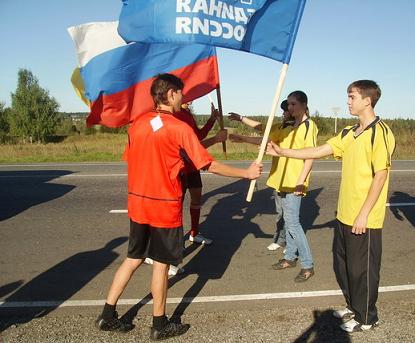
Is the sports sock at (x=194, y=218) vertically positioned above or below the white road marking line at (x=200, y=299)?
above

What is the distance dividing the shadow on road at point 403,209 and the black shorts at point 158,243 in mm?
4797

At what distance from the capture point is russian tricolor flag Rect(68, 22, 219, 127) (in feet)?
13.4

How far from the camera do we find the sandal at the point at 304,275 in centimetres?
447

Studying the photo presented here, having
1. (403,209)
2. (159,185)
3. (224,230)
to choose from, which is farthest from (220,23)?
(403,209)

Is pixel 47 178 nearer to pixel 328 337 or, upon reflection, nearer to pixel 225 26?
pixel 225 26

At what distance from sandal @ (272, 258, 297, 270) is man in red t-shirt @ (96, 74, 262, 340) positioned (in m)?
1.68

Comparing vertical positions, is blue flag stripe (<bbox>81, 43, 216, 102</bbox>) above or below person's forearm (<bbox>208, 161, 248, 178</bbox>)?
above

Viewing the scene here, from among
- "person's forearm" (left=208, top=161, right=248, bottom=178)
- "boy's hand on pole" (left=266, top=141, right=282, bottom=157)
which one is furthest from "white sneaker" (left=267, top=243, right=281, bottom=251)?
"person's forearm" (left=208, top=161, right=248, bottom=178)

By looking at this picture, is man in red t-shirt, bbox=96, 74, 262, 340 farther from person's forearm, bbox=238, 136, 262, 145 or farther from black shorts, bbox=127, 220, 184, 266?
person's forearm, bbox=238, 136, 262, 145

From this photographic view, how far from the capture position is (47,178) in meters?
11.6

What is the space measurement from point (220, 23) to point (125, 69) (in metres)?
1.00

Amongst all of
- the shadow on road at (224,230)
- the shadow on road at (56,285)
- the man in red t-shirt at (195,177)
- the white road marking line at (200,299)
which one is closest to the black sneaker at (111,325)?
the shadow on road at (224,230)

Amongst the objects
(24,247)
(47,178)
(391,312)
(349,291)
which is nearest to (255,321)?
(349,291)

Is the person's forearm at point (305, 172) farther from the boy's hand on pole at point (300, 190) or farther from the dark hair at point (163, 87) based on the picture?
the dark hair at point (163, 87)
